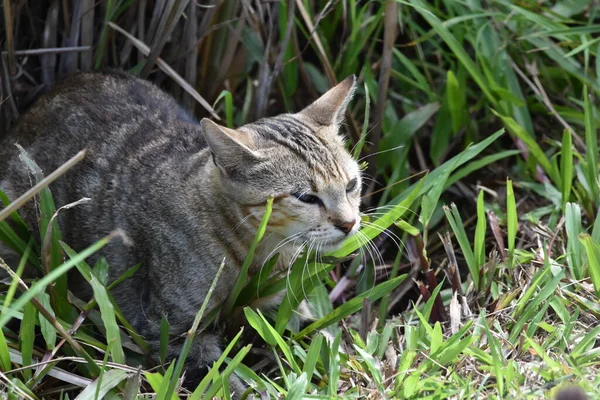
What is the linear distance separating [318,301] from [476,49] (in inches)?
55.5

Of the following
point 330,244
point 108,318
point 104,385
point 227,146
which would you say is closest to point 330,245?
point 330,244

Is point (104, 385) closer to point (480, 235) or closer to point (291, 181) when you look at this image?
point (291, 181)

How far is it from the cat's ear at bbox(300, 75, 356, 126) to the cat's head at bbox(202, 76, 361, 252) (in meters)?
0.15

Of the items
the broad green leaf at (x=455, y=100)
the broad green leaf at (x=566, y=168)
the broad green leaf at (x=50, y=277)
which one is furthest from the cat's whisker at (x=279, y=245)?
the broad green leaf at (x=455, y=100)

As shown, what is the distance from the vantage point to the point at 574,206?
3.38 metres

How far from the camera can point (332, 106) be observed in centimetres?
321

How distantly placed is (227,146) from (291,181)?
26cm

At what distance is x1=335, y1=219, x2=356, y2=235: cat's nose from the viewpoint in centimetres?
290

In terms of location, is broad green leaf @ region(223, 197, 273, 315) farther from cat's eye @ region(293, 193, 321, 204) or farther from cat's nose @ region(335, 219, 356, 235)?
cat's nose @ region(335, 219, 356, 235)

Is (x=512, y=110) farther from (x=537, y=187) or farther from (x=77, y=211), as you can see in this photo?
(x=77, y=211)

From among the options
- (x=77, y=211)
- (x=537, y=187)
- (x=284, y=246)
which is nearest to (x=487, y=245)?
(x=537, y=187)

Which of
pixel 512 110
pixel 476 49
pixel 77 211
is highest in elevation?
pixel 476 49

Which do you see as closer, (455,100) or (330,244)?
(330,244)

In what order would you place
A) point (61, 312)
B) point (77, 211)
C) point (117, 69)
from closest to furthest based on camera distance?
point (61, 312)
point (77, 211)
point (117, 69)
